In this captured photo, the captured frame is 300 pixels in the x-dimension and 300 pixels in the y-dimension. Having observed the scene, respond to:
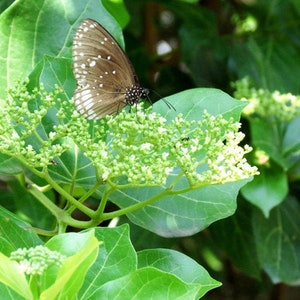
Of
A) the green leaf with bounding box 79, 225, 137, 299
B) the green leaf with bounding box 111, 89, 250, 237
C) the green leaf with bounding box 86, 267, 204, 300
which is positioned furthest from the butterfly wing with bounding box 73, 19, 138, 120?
the green leaf with bounding box 86, 267, 204, 300

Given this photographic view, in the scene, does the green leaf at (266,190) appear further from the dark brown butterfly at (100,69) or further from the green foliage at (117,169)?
the dark brown butterfly at (100,69)

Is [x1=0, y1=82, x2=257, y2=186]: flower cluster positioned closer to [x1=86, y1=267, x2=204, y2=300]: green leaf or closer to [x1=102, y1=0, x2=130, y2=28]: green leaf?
[x1=86, y1=267, x2=204, y2=300]: green leaf

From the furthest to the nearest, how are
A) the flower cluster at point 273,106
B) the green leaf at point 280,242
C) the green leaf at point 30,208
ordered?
the green leaf at point 280,242 → the flower cluster at point 273,106 → the green leaf at point 30,208

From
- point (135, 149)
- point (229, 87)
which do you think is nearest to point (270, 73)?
point (229, 87)

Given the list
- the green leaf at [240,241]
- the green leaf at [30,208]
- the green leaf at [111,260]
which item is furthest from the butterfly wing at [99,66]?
the green leaf at [240,241]

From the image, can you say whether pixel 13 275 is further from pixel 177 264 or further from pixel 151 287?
pixel 177 264

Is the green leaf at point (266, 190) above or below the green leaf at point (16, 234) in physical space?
below

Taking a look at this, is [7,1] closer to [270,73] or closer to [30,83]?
[30,83]
